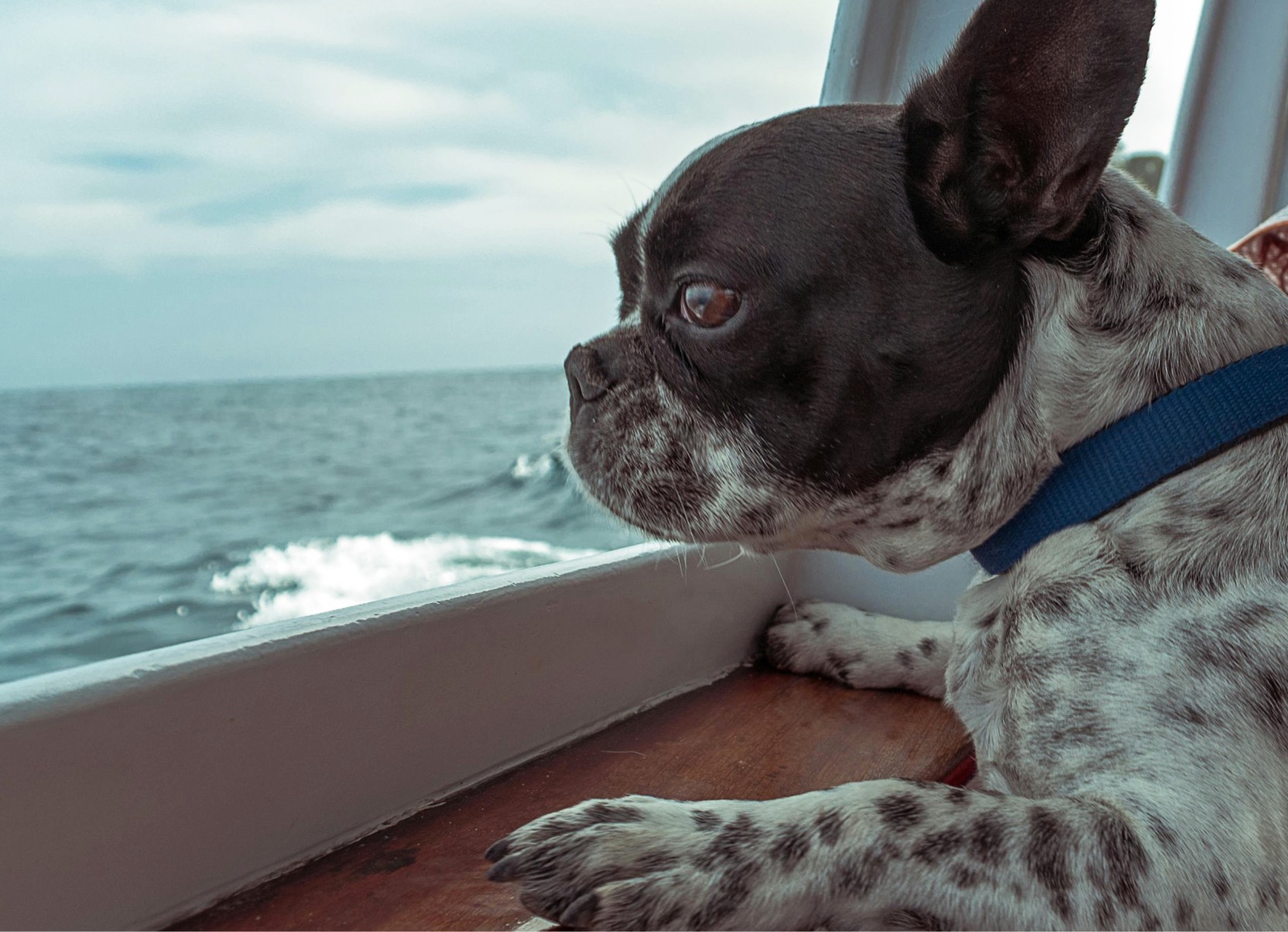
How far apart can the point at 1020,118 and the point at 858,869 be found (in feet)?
2.67

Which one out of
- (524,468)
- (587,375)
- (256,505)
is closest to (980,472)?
(587,375)

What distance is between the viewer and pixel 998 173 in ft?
3.59

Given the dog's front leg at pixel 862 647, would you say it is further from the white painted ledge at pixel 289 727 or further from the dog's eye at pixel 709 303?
the dog's eye at pixel 709 303

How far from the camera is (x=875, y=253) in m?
1.11

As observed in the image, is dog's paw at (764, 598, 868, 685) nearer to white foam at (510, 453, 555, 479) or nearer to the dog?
the dog

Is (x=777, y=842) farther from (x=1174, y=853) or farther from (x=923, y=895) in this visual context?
(x=1174, y=853)

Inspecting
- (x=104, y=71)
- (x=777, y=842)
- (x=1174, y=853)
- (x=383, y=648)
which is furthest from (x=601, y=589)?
(x=104, y=71)

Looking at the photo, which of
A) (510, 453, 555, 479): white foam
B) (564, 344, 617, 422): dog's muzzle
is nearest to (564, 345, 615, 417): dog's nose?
(564, 344, 617, 422): dog's muzzle

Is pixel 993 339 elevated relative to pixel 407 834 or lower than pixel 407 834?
elevated

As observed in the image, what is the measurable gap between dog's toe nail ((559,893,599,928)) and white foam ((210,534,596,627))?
2431 millimetres

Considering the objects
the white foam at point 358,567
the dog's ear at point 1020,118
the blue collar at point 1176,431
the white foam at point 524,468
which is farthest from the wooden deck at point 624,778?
the white foam at point 524,468

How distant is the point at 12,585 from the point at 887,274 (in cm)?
378

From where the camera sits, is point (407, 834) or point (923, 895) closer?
point (923, 895)

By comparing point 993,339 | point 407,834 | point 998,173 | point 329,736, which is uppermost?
point 998,173
